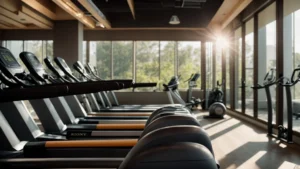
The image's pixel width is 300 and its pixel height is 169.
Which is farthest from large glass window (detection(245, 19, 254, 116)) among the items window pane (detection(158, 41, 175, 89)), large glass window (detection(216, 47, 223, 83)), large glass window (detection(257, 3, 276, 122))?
window pane (detection(158, 41, 175, 89))

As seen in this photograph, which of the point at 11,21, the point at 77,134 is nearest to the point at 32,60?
the point at 77,134

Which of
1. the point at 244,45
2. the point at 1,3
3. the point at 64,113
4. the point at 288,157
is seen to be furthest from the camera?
the point at 244,45

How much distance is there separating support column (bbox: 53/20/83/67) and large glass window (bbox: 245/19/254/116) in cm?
423

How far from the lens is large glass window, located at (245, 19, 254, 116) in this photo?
22.6 feet

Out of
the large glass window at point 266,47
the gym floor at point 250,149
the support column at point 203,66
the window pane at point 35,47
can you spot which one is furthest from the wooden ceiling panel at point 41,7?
the support column at point 203,66

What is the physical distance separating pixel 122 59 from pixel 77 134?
7640mm

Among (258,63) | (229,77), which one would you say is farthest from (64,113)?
(229,77)

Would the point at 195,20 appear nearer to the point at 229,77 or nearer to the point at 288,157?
the point at 229,77

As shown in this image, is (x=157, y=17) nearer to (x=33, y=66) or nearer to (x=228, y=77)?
(x=228, y=77)

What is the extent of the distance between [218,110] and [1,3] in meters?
5.06

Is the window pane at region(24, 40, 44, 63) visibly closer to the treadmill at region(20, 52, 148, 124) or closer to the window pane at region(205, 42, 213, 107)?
the window pane at region(205, 42, 213, 107)

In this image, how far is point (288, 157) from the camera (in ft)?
12.2

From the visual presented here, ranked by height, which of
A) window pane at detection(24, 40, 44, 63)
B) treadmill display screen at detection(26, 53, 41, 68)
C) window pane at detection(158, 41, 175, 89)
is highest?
window pane at detection(24, 40, 44, 63)

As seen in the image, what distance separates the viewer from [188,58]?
10.8m
